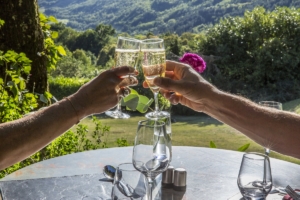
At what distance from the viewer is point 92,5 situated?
297 inches

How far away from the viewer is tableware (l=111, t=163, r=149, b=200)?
0.98 meters

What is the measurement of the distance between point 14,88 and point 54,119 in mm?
973

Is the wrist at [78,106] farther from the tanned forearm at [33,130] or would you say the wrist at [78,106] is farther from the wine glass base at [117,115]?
the wine glass base at [117,115]

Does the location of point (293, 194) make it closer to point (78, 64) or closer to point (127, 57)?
point (127, 57)

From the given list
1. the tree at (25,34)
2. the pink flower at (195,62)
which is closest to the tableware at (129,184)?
the pink flower at (195,62)

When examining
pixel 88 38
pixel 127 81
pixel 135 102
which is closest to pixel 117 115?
pixel 135 102

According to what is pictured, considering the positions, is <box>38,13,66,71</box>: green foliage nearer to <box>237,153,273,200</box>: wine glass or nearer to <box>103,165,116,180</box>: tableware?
<box>103,165,116,180</box>: tableware

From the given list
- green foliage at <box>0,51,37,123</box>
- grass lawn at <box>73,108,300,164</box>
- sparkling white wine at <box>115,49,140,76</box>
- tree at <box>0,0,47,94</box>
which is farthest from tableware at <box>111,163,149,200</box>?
grass lawn at <box>73,108,300,164</box>

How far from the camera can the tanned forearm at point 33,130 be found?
1186 millimetres

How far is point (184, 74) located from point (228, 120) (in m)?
0.19

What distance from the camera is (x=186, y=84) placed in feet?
4.39

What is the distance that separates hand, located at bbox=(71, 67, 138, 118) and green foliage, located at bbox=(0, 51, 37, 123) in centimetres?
91

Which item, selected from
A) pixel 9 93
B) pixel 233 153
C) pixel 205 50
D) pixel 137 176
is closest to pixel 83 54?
pixel 205 50

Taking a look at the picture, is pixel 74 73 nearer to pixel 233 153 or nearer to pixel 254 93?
pixel 254 93
